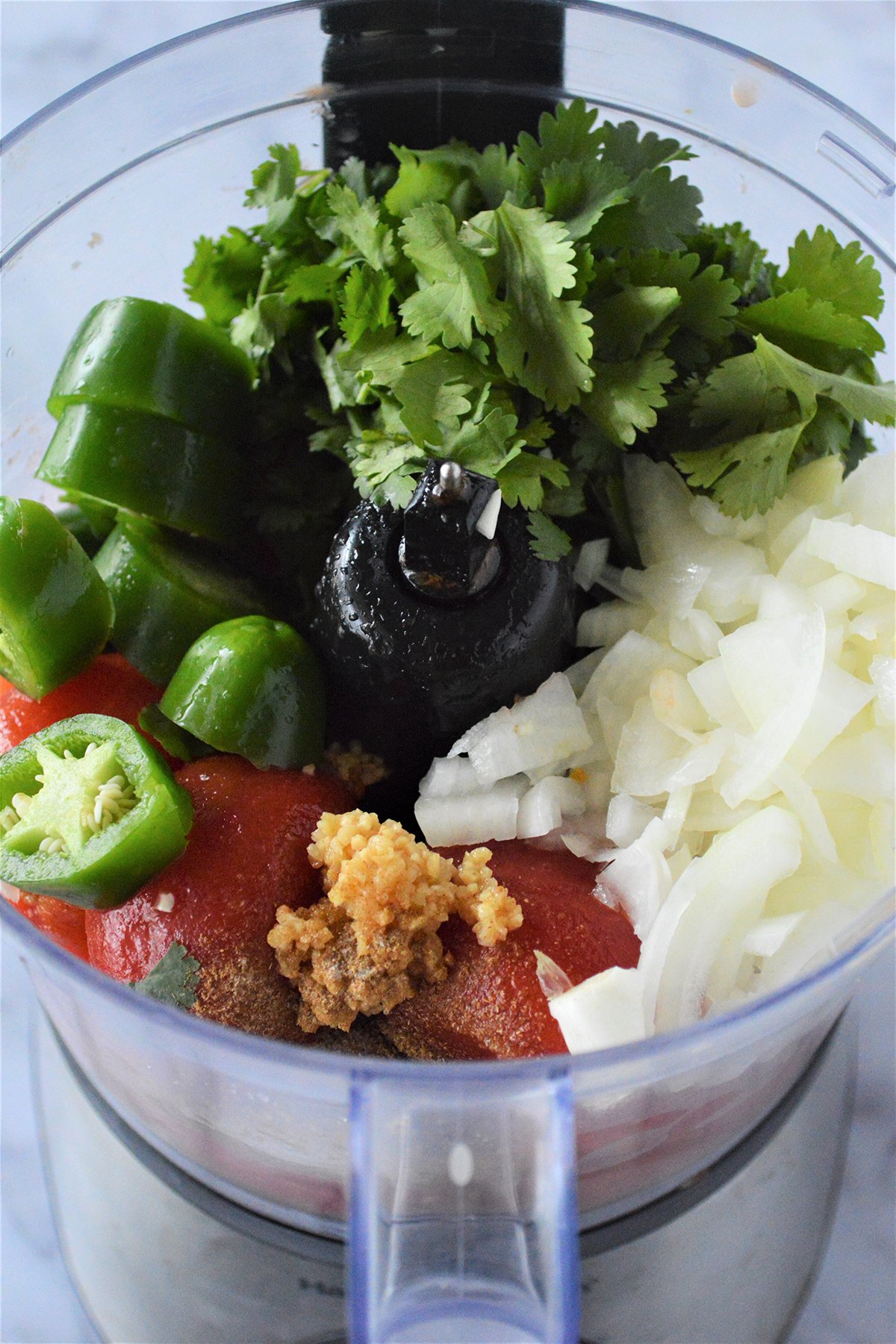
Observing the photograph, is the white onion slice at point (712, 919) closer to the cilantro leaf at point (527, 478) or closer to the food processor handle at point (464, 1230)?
the food processor handle at point (464, 1230)

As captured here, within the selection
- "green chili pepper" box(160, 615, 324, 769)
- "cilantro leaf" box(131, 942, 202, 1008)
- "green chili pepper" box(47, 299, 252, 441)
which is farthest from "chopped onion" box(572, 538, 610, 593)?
"cilantro leaf" box(131, 942, 202, 1008)

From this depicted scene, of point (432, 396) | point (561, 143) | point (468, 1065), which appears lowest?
point (468, 1065)

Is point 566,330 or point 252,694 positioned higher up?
point 566,330

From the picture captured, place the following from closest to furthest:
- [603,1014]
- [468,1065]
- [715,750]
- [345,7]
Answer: [468,1065] → [603,1014] → [715,750] → [345,7]

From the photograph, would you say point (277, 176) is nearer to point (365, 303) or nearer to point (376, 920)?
point (365, 303)

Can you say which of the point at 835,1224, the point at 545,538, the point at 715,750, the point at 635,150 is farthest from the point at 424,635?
the point at 835,1224

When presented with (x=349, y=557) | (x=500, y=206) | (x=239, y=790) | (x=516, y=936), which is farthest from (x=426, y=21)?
(x=516, y=936)

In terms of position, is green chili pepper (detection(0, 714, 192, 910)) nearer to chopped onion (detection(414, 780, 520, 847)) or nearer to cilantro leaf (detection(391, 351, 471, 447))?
chopped onion (detection(414, 780, 520, 847))
